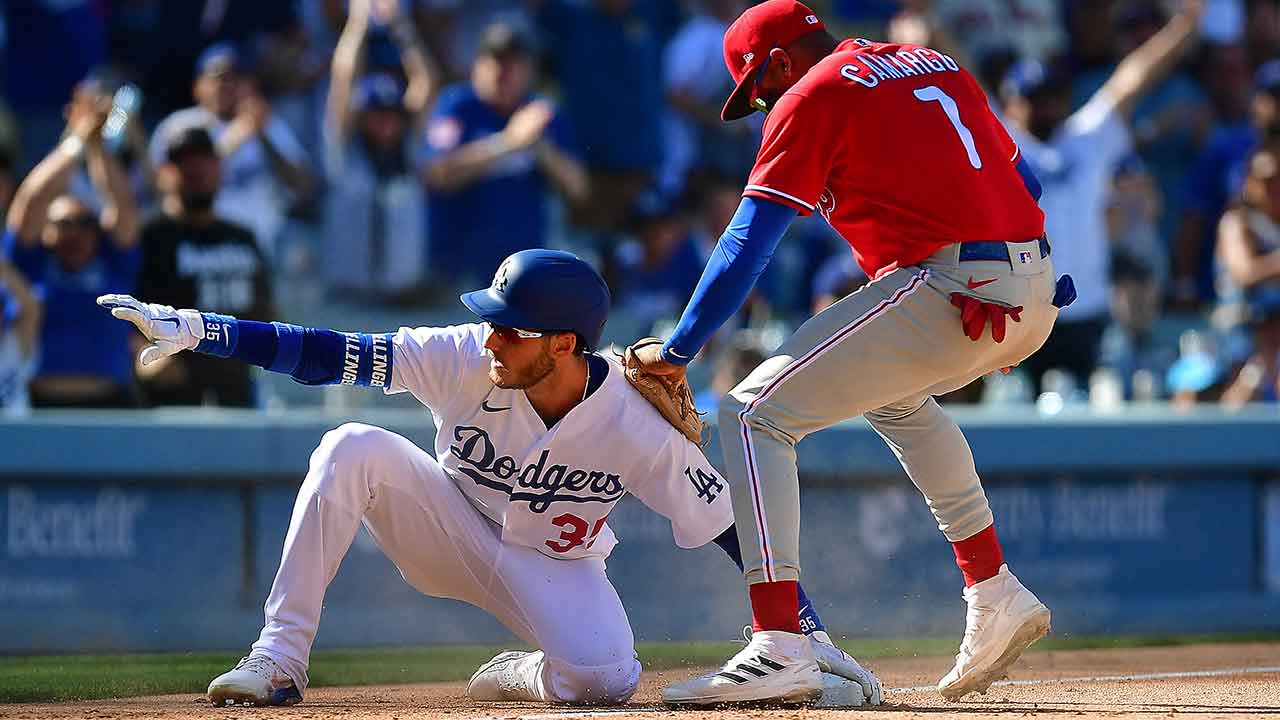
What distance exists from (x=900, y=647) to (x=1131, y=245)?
3.63m

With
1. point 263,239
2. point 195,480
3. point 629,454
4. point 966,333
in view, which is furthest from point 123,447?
point 966,333

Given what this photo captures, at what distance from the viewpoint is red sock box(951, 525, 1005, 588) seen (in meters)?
5.27

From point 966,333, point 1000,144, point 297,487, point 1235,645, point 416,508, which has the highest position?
point 1000,144

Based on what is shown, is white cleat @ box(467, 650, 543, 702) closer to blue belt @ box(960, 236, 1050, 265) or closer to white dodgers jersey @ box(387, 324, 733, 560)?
white dodgers jersey @ box(387, 324, 733, 560)

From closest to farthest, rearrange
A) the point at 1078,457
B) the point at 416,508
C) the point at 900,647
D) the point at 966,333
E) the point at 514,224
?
1. the point at 966,333
2. the point at 416,508
3. the point at 900,647
4. the point at 1078,457
5. the point at 514,224

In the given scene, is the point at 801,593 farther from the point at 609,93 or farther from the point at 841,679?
the point at 609,93

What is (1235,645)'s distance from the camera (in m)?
7.80

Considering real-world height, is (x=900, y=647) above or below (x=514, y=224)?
below

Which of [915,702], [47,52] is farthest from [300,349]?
[47,52]

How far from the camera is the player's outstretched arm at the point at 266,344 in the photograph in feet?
15.6

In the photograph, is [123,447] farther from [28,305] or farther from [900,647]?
[900,647]

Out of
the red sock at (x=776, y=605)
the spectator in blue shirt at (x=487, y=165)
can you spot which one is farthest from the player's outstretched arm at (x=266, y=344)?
the spectator in blue shirt at (x=487, y=165)

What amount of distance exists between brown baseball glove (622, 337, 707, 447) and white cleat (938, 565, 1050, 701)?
37.7 inches

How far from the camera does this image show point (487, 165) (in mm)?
9555
